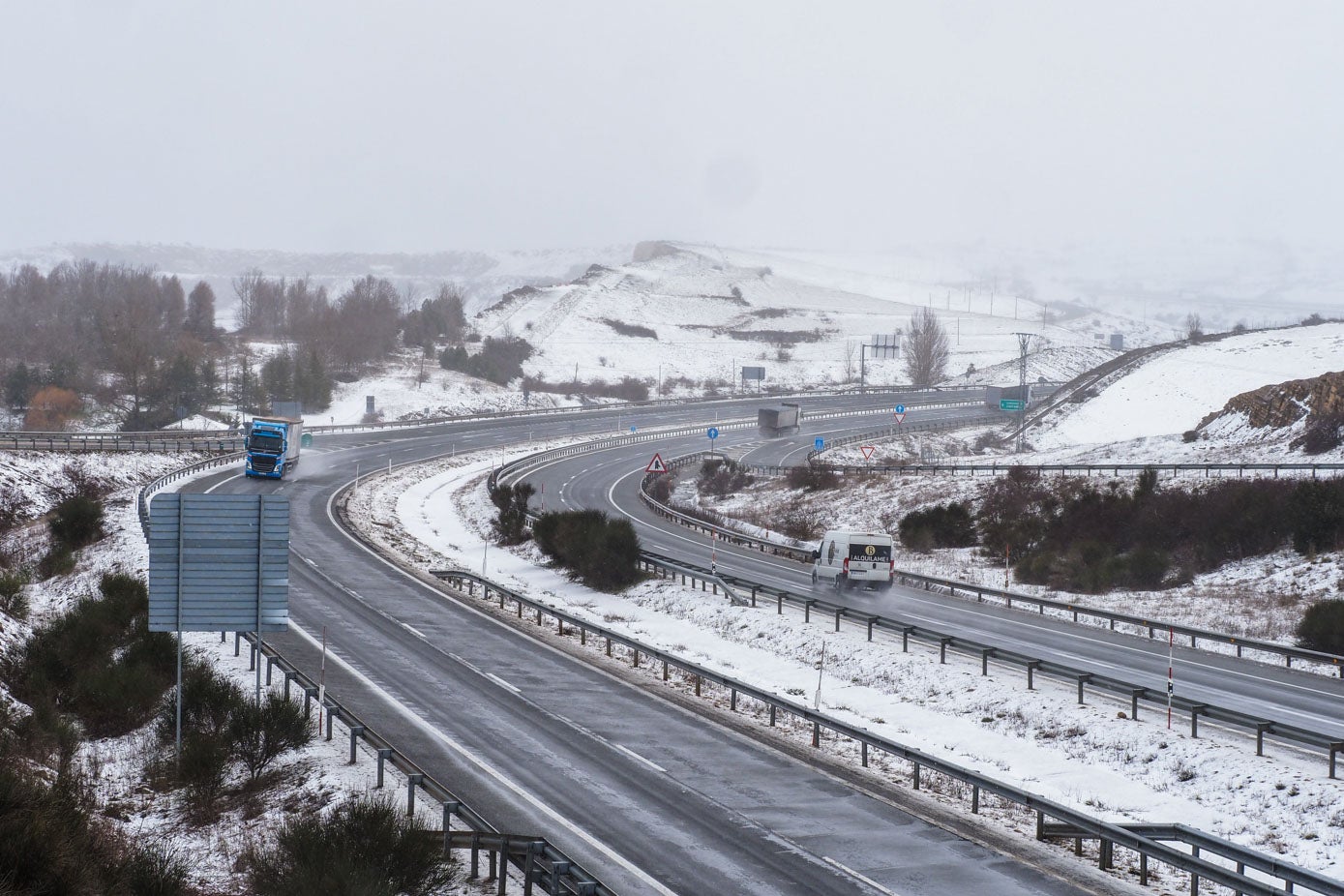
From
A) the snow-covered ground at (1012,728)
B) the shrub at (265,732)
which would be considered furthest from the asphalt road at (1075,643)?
the shrub at (265,732)

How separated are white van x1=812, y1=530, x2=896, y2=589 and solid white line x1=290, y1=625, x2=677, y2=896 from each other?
1725 cm

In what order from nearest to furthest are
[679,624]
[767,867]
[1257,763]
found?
[767,867] < [1257,763] < [679,624]

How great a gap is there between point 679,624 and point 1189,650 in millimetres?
14004

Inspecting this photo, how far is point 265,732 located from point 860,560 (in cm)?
2275

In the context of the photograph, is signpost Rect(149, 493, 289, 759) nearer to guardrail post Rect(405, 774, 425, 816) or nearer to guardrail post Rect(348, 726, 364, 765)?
guardrail post Rect(348, 726, 364, 765)

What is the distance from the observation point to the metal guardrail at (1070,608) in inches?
1054

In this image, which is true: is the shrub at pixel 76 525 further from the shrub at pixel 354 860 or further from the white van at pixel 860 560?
the shrub at pixel 354 860

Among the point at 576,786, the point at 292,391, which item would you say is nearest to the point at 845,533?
the point at 576,786

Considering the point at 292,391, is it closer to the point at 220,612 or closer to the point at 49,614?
the point at 49,614

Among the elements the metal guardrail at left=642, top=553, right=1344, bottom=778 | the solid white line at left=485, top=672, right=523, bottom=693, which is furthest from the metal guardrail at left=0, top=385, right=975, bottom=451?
the solid white line at left=485, top=672, right=523, bottom=693

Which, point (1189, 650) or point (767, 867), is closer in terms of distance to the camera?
point (767, 867)

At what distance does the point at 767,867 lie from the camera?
14.1m

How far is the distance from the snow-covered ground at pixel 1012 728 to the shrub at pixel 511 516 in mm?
9600

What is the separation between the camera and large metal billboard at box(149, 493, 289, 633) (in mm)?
17719
